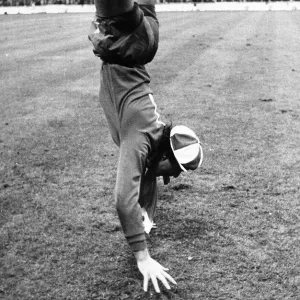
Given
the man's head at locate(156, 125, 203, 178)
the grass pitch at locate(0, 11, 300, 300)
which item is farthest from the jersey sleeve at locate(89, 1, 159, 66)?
the grass pitch at locate(0, 11, 300, 300)

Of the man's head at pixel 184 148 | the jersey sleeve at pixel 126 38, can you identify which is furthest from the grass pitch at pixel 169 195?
the jersey sleeve at pixel 126 38

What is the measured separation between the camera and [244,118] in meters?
6.81

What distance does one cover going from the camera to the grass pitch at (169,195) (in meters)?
3.26

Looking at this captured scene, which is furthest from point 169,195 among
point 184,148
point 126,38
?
point 126,38

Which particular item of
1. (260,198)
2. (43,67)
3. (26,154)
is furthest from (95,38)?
(43,67)

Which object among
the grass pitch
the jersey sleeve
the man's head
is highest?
the jersey sleeve

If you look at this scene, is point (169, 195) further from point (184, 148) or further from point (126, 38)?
point (126, 38)

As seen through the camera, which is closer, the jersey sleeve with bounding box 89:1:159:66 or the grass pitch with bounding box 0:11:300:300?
the jersey sleeve with bounding box 89:1:159:66

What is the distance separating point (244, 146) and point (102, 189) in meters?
1.80

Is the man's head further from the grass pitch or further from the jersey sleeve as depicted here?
the grass pitch

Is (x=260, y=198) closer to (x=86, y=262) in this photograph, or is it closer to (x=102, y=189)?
(x=102, y=189)

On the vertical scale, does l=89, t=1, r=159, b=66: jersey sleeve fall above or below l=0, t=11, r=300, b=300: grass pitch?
above

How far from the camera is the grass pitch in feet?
10.7

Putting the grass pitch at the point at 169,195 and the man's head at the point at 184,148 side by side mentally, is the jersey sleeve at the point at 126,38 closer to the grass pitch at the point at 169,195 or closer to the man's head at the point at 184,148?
the man's head at the point at 184,148
